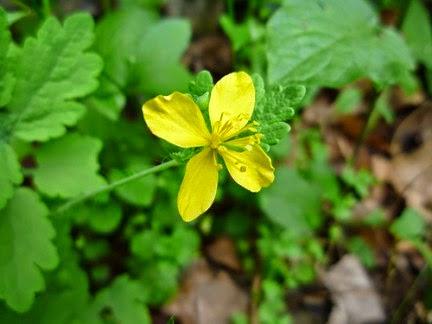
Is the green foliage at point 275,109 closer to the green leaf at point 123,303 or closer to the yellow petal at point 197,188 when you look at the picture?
the yellow petal at point 197,188

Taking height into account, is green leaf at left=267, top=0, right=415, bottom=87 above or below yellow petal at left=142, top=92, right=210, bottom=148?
below

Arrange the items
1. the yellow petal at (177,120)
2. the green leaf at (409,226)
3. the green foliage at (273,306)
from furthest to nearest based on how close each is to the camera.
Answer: the green leaf at (409,226) < the green foliage at (273,306) < the yellow petal at (177,120)

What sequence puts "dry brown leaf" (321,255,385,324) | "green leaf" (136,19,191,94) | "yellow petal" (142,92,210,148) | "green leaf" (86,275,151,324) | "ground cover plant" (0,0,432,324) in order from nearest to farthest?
"yellow petal" (142,92,210,148) < "ground cover plant" (0,0,432,324) < "green leaf" (86,275,151,324) < "green leaf" (136,19,191,94) < "dry brown leaf" (321,255,385,324)

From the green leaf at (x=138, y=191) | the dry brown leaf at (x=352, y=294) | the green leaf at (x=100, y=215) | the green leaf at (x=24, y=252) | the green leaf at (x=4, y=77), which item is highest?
the green leaf at (x=4, y=77)

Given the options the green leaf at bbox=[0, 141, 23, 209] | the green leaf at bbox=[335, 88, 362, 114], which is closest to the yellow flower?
the green leaf at bbox=[0, 141, 23, 209]

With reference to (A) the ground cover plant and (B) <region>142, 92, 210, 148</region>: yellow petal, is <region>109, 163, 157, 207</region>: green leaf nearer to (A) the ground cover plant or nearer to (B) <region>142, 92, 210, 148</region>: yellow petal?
(A) the ground cover plant

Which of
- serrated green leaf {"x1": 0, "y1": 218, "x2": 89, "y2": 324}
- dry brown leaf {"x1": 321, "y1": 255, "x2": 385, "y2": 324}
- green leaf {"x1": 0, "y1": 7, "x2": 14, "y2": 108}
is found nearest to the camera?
green leaf {"x1": 0, "y1": 7, "x2": 14, "y2": 108}

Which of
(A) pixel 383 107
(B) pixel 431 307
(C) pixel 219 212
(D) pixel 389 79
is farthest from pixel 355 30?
(B) pixel 431 307

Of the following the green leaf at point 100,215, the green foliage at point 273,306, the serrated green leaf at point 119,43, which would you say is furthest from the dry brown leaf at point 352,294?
the serrated green leaf at point 119,43
